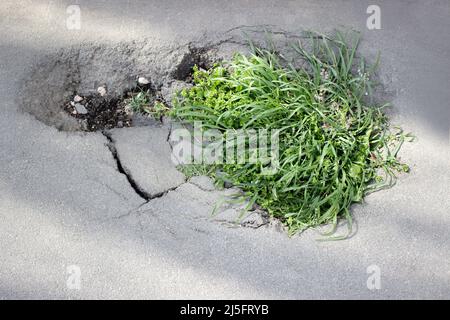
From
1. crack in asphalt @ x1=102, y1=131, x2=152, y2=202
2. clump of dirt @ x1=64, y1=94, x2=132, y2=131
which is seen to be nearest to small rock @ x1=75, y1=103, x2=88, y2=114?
clump of dirt @ x1=64, y1=94, x2=132, y2=131

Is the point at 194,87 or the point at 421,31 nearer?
the point at 194,87

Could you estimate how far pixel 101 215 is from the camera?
9.76ft

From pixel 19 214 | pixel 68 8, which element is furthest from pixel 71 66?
pixel 19 214

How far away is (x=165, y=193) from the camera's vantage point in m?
3.08

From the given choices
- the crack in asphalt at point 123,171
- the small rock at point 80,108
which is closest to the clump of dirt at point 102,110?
the small rock at point 80,108

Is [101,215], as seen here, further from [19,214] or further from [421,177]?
[421,177]

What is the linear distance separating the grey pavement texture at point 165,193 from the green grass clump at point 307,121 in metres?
0.11

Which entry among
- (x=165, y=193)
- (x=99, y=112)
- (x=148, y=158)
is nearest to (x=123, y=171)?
(x=148, y=158)

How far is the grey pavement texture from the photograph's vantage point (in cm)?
285

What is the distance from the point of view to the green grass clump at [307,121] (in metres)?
3.06

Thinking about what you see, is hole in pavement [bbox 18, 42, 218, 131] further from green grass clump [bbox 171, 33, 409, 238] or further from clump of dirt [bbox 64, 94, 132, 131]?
green grass clump [bbox 171, 33, 409, 238]

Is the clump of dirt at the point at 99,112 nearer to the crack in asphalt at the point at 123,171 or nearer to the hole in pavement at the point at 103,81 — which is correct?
the hole in pavement at the point at 103,81
